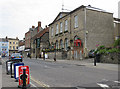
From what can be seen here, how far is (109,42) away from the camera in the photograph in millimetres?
29703

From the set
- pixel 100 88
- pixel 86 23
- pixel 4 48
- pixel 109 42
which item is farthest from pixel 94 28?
pixel 4 48

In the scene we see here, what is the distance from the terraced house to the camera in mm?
27359

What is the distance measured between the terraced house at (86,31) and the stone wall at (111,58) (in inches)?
197

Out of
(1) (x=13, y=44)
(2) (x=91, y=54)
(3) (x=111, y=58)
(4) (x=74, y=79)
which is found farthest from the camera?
(1) (x=13, y=44)

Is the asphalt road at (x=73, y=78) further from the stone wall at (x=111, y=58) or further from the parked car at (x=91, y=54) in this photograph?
the parked car at (x=91, y=54)

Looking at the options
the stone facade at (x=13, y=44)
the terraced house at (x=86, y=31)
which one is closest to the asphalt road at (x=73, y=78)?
the terraced house at (x=86, y=31)

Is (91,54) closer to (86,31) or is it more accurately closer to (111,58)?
(86,31)

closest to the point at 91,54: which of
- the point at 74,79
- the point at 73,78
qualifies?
the point at 73,78

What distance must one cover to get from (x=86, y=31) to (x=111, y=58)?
9195 millimetres

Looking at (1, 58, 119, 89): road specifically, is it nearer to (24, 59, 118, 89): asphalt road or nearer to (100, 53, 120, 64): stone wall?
(24, 59, 118, 89): asphalt road

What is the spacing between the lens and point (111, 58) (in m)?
19.2

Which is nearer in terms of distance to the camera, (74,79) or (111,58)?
(74,79)

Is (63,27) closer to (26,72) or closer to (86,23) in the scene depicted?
(86,23)

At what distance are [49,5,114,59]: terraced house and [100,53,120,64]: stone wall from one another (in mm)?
5011
